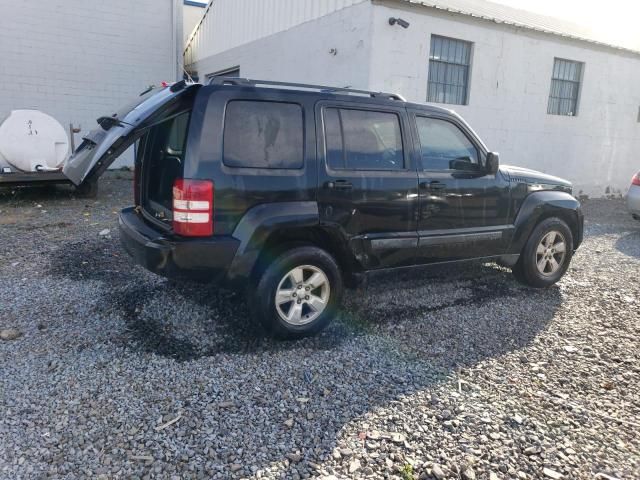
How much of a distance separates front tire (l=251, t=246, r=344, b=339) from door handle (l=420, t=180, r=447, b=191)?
114cm

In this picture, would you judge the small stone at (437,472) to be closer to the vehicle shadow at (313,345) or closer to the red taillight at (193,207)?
the vehicle shadow at (313,345)

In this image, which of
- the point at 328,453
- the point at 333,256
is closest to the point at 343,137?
the point at 333,256

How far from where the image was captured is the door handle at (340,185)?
393cm

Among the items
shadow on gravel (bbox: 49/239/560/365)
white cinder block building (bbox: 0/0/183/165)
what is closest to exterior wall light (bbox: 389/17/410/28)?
shadow on gravel (bbox: 49/239/560/365)

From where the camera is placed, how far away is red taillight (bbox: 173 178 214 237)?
3410 mm

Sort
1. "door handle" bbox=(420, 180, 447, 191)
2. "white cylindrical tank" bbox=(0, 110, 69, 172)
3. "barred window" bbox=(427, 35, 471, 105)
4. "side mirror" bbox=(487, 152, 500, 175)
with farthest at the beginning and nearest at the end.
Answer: "barred window" bbox=(427, 35, 471, 105) < "white cylindrical tank" bbox=(0, 110, 69, 172) < "side mirror" bbox=(487, 152, 500, 175) < "door handle" bbox=(420, 180, 447, 191)

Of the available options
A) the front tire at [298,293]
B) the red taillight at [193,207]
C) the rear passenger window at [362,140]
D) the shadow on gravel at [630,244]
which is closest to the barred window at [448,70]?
the shadow on gravel at [630,244]

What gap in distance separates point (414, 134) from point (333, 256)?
1.36 metres

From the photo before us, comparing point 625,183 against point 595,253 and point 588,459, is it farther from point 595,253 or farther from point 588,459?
point 588,459

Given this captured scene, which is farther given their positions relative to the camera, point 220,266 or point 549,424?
point 220,266

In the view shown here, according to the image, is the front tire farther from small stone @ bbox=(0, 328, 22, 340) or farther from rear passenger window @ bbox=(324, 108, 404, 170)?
small stone @ bbox=(0, 328, 22, 340)

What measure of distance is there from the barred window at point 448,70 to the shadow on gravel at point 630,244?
4.52 m

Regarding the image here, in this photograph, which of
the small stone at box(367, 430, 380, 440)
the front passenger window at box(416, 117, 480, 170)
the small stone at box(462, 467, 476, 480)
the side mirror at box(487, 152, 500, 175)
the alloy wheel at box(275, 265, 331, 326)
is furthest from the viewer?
the side mirror at box(487, 152, 500, 175)

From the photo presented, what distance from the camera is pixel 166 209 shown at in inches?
161
